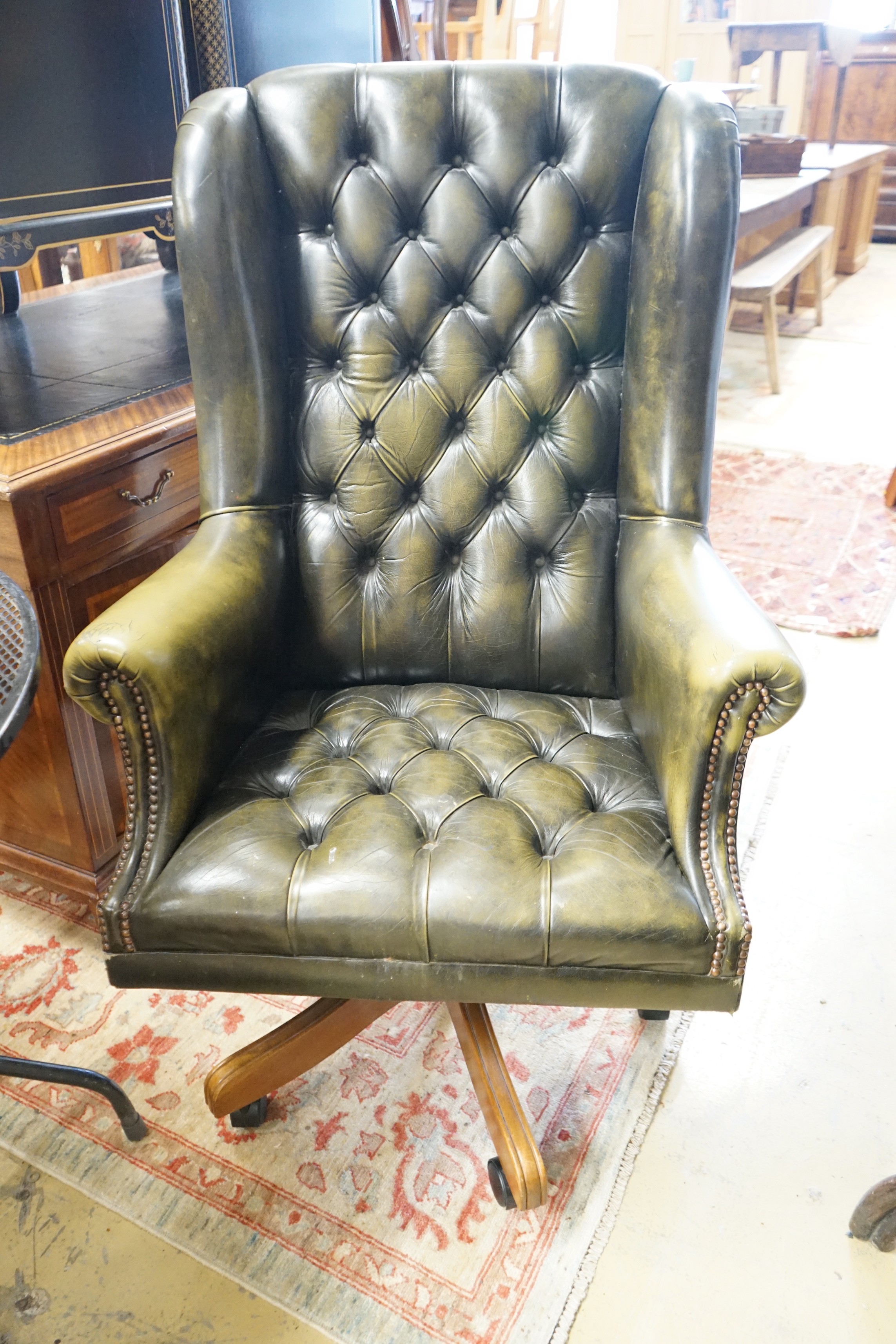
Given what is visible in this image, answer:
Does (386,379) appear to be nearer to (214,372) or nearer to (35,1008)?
(214,372)

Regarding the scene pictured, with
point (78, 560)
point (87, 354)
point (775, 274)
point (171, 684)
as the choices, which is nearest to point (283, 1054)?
point (171, 684)

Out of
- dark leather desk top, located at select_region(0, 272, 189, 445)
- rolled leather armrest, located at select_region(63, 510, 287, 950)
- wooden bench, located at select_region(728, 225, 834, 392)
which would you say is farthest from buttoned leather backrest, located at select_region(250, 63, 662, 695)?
wooden bench, located at select_region(728, 225, 834, 392)

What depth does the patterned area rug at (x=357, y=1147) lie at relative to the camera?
1.17m

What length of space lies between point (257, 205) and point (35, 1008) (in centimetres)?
123

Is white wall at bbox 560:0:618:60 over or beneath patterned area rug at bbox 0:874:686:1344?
over

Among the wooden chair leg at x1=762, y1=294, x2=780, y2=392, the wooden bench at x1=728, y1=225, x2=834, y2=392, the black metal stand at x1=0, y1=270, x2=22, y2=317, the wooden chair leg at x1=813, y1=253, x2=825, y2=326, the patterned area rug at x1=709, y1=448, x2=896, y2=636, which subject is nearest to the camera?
the black metal stand at x1=0, y1=270, x2=22, y2=317

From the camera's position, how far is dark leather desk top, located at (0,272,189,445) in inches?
59.8

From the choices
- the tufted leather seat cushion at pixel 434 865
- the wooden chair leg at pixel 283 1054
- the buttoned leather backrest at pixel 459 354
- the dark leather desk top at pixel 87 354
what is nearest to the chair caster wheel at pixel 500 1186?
the wooden chair leg at pixel 283 1054

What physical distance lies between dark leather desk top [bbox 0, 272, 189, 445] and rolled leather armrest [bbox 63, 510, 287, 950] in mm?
389

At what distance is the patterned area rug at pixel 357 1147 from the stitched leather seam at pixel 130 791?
398 millimetres

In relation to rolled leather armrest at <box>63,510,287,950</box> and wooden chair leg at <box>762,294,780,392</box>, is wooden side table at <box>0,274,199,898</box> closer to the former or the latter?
rolled leather armrest at <box>63,510,287,950</box>

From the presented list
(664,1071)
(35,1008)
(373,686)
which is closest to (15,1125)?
(35,1008)

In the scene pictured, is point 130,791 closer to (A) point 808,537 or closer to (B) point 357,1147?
(B) point 357,1147

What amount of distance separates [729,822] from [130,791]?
0.67m
